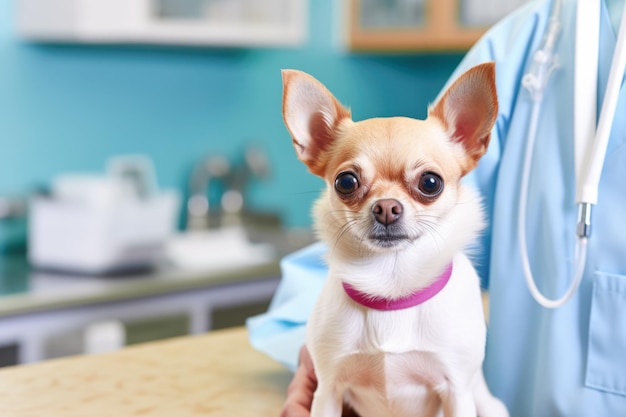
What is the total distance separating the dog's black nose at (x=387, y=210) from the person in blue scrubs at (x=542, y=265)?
30 cm

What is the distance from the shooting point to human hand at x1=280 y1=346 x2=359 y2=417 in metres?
0.93

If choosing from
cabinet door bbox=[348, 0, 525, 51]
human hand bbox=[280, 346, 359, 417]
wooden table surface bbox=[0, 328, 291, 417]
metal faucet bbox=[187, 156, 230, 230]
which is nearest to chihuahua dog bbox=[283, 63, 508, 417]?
human hand bbox=[280, 346, 359, 417]

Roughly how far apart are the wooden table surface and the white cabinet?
1503mm

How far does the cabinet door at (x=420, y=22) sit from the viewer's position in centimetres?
290

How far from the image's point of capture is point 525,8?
1.19 m

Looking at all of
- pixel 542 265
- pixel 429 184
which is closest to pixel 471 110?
pixel 429 184

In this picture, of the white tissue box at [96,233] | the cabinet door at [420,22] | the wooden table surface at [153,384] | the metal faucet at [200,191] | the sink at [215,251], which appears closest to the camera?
the wooden table surface at [153,384]

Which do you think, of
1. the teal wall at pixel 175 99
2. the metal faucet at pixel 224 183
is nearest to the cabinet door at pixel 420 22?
the teal wall at pixel 175 99

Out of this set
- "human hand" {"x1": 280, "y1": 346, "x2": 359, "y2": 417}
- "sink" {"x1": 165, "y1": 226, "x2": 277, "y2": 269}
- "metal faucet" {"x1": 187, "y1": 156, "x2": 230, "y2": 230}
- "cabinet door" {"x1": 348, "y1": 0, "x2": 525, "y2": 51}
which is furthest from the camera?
"metal faucet" {"x1": 187, "y1": 156, "x2": 230, "y2": 230}

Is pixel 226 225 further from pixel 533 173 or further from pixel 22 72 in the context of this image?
pixel 533 173

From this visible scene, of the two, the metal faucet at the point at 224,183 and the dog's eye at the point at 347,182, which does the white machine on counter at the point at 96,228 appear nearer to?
the metal faucet at the point at 224,183

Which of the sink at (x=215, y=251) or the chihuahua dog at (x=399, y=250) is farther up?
the chihuahua dog at (x=399, y=250)

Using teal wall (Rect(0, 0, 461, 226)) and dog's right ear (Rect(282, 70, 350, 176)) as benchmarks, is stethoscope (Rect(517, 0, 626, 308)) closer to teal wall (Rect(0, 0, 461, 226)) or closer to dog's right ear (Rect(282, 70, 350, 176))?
dog's right ear (Rect(282, 70, 350, 176))

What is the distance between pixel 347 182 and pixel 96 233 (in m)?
1.89
